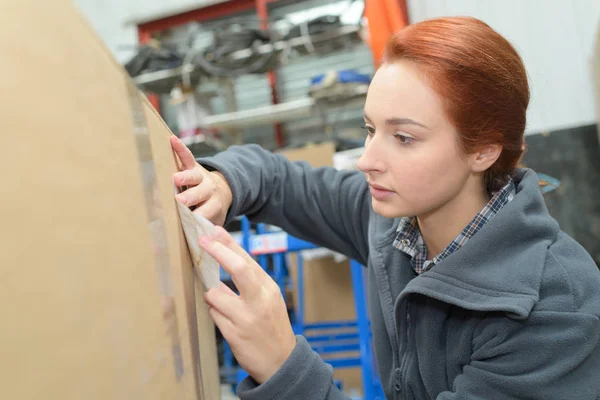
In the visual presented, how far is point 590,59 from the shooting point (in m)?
2.16

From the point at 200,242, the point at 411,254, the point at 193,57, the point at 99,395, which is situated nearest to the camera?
the point at 99,395

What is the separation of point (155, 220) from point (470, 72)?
531 millimetres

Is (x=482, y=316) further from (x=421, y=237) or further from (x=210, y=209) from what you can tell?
(x=210, y=209)

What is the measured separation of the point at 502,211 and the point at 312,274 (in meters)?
1.63

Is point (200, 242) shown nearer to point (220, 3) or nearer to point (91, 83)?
point (91, 83)

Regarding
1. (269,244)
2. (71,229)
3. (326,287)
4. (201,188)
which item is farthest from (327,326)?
(71,229)

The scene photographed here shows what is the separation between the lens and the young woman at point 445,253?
0.58m

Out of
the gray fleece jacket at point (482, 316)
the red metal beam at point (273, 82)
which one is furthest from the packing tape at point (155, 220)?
the red metal beam at point (273, 82)

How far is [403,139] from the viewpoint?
30.5 inches

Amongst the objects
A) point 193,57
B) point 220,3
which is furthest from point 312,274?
point 220,3

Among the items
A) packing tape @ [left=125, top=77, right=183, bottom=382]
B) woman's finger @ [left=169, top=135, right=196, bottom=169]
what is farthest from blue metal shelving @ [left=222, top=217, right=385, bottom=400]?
packing tape @ [left=125, top=77, right=183, bottom=382]

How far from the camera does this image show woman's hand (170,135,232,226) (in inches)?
24.1

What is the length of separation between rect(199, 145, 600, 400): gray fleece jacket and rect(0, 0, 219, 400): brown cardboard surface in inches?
8.6

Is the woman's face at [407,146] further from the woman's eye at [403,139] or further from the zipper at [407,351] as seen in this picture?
the zipper at [407,351]
